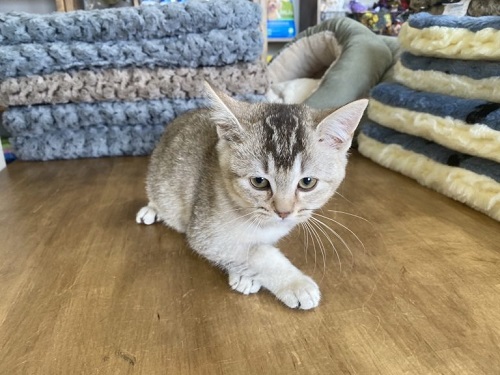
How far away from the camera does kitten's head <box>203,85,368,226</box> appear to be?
0.83m

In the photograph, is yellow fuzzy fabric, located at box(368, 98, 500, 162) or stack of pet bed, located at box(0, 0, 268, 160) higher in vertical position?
stack of pet bed, located at box(0, 0, 268, 160)

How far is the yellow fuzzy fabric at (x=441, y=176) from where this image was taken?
41.3 inches

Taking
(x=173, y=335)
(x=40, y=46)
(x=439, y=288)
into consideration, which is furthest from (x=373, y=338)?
(x=40, y=46)

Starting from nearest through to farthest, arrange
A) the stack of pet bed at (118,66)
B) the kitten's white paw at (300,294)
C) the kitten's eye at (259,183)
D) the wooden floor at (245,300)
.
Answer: the wooden floor at (245,300) < the kitten's white paw at (300,294) < the kitten's eye at (259,183) < the stack of pet bed at (118,66)

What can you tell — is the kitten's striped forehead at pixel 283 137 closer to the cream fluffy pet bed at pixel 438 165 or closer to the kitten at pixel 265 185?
the kitten at pixel 265 185

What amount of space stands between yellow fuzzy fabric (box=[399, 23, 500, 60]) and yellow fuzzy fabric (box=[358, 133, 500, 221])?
31 cm

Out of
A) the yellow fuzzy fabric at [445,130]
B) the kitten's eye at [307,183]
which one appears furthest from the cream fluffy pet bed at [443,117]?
the kitten's eye at [307,183]

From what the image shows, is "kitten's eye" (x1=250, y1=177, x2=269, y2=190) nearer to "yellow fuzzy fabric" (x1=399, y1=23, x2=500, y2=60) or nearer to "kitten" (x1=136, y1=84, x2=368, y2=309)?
"kitten" (x1=136, y1=84, x2=368, y2=309)

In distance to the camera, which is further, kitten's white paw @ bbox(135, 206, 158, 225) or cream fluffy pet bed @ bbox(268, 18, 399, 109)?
cream fluffy pet bed @ bbox(268, 18, 399, 109)

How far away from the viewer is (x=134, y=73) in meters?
1.50

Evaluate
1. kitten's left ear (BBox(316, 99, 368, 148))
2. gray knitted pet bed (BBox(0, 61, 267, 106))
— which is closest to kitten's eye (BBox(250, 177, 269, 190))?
kitten's left ear (BBox(316, 99, 368, 148))

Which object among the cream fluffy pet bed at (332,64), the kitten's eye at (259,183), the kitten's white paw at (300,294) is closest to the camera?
the kitten's white paw at (300,294)

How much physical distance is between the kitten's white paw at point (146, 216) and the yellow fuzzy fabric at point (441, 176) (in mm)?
825

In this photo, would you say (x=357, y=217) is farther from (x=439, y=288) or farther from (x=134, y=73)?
(x=134, y=73)
